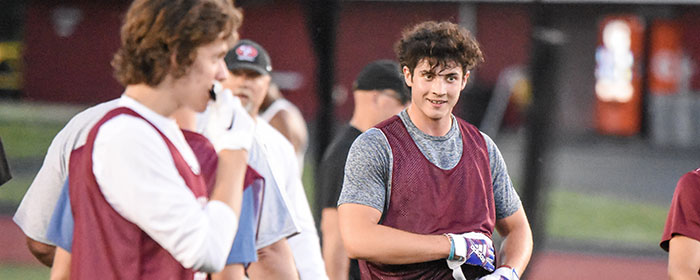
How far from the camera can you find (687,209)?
327 cm

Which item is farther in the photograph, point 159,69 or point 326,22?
point 326,22

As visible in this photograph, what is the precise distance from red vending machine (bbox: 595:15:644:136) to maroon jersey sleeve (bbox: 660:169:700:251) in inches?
940

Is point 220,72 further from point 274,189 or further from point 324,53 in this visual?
point 324,53

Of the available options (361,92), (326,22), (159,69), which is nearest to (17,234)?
(326,22)

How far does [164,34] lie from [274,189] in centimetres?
90

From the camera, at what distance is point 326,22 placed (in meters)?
6.73

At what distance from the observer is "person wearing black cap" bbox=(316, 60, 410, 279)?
14.1 feet

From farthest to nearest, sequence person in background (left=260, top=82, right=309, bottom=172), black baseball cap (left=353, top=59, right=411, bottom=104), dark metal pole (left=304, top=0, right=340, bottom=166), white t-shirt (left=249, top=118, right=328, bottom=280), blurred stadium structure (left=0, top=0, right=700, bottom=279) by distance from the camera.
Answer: blurred stadium structure (left=0, top=0, right=700, bottom=279) < dark metal pole (left=304, top=0, right=340, bottom=166) < person in background (left=260, top=82, right=309, bottom=172) < black baseball cap (left=353, top=59, right=411, bottom=104) < white t-shirt (left=249, top=118, right=328, bottom=280)

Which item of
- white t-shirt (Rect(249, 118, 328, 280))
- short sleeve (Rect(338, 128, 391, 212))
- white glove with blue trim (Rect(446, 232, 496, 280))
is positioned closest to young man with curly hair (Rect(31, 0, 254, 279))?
short sleeve (Rect(338, 128, 391, 212))

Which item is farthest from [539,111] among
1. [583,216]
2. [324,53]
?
[583,216]

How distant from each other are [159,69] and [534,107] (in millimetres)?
5178

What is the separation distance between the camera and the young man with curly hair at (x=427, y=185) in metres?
3.07

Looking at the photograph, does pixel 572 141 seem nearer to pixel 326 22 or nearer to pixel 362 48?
pixel 362 48

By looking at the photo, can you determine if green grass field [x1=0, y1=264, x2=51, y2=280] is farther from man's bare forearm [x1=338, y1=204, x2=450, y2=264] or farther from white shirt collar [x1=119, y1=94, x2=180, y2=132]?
white shirt collar [x1=119, y1=94, x2=180, y2=132]
